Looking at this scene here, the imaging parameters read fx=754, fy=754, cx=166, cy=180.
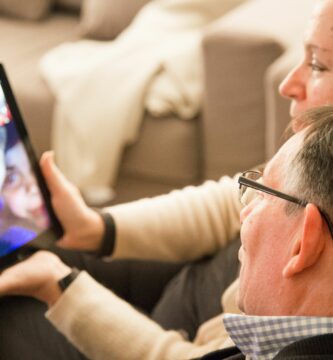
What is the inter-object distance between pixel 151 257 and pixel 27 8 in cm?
189

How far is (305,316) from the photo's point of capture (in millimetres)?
797

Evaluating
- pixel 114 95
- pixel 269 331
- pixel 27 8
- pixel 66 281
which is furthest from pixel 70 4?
pixel 269 331

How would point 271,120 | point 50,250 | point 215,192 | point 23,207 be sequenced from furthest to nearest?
point 271,120 → point 215,192 → point 50,250 → point 23,207

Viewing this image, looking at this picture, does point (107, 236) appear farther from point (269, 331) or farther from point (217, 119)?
point (217, 119)

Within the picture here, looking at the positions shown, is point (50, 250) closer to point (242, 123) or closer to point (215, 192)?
point (215, 192)

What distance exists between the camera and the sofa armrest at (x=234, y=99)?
2.03m

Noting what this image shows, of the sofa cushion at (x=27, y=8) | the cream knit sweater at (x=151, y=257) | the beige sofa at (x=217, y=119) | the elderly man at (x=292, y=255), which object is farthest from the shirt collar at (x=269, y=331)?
the sofa cushion at (x=27, y=8)

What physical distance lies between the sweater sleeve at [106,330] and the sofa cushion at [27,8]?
211cm

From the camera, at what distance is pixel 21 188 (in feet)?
3.93

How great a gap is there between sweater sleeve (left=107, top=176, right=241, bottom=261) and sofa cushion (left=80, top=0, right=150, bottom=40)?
1.46 m

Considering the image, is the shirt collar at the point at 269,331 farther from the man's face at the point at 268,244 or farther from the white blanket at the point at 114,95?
the white blanket at the point at 114,95

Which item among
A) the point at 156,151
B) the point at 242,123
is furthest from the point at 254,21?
the point at 156,151

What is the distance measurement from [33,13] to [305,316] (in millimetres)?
2558

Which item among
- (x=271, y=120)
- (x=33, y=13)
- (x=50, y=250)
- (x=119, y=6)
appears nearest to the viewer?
(x=50, y=250)
